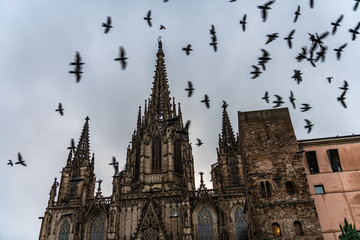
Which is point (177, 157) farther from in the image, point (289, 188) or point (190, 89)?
point (190, 89)

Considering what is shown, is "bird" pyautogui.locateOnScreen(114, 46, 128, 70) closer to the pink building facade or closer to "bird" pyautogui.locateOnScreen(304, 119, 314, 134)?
"bird" pyautogui.locateOnScreen(304, 119, 314, 134)

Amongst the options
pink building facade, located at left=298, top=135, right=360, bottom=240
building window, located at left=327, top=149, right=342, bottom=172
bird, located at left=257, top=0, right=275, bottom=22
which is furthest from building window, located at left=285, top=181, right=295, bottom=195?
bird, located at left=257, top=0, right=275, bottom=22

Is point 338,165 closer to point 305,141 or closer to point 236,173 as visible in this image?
point 305,141

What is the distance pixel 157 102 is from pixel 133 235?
70.7ft

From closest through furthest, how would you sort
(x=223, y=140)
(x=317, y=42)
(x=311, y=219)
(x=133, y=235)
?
(x=317, y=42), (x=311, y=219), (x=133, y=235), (x=223, y=140)

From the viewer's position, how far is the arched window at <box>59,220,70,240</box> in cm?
3506

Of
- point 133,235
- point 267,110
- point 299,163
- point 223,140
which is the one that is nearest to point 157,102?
point 223,140

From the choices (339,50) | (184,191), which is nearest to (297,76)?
(339,50)

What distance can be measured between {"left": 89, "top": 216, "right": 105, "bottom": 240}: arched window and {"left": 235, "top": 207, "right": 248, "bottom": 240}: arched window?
14863 mm

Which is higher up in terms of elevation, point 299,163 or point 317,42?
point 317,42

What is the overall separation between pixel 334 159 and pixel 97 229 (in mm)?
25855

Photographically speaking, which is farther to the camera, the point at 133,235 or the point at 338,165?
the point at 133,235

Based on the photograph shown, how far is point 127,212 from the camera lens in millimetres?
34125

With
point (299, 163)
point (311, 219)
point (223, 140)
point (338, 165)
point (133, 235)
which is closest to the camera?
point (311, 219)
